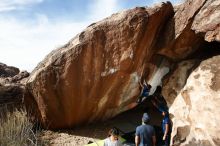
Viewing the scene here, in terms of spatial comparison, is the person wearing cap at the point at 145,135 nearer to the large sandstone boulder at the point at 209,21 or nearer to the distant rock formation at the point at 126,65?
the distant rock formation at the point at 126,65

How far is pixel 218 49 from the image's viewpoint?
904 centimetres

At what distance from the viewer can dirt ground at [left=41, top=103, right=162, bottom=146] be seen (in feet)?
31.9

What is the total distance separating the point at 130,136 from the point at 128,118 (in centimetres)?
134

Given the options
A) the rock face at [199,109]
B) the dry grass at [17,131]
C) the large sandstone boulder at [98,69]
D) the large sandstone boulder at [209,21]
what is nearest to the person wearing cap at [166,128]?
the rock face at [199,109]

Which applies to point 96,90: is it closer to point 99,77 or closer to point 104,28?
point 99,77

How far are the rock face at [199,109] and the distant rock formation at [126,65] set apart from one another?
3 cm

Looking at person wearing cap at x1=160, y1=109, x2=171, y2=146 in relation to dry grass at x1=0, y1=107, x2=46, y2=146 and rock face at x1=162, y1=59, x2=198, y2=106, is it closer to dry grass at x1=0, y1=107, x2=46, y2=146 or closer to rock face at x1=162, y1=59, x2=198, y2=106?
rock face at x1=162, y1=59, x2=198, y2=106

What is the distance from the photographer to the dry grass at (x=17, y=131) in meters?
9.27

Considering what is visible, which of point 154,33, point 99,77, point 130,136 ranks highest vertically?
point 154,33

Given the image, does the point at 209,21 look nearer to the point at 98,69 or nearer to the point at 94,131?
the point at 98,69

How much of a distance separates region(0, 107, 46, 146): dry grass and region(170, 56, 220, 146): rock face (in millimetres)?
3452

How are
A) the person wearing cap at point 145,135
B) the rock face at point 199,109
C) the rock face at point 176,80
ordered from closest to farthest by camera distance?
1. the person wearing cap at point 145,135
2. the rock face at point 199,109
3. the rock face at point 176,80

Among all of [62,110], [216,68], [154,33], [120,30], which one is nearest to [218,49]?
[216,68]

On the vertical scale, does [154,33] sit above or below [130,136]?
above
